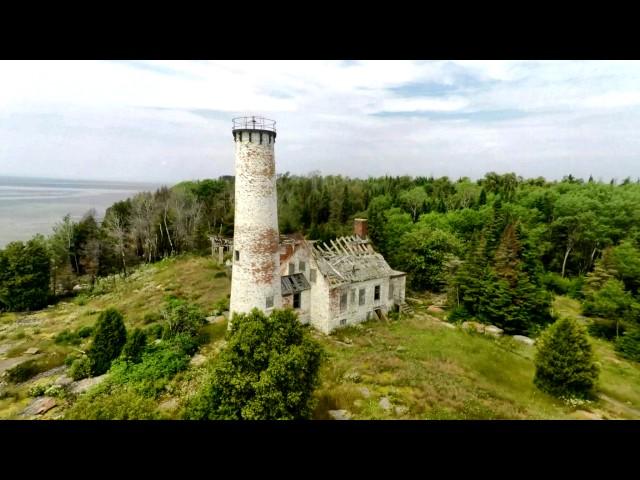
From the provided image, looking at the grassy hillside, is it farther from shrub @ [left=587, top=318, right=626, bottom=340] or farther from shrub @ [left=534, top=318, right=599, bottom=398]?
shrub @ [left=587, top=318, right=626, bottom=340]

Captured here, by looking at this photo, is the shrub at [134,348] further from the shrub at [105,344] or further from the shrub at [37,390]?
the shrub at [37,390]

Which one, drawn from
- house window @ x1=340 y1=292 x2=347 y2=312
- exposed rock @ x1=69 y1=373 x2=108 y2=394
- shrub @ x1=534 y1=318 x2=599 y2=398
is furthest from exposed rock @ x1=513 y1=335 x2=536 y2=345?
exposed rock @ x1=69 y1=373 x2=108 y2=394

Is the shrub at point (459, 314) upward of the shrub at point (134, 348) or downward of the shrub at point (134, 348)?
downward

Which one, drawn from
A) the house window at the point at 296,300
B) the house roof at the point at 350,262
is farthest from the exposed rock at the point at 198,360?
the house roof at the point at 350,262

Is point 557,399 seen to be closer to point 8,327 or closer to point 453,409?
point 453,409

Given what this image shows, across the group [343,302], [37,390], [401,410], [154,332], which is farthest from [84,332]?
[401,410]
